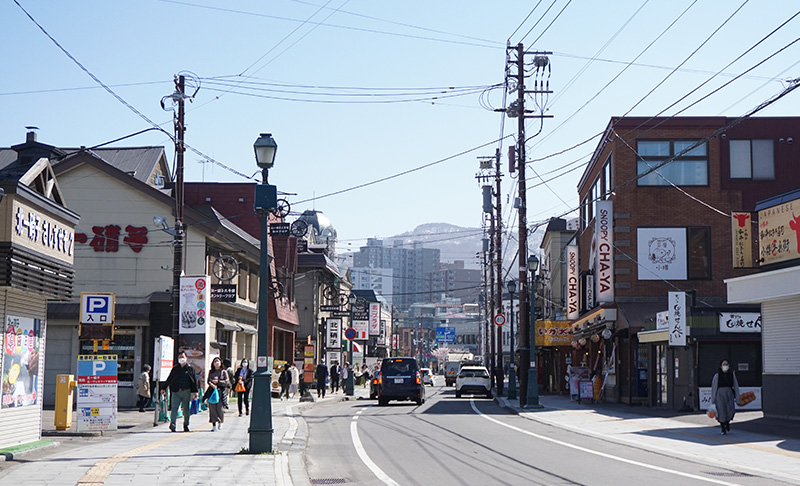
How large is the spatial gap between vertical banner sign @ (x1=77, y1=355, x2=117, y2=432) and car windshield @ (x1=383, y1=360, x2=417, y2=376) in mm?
15947

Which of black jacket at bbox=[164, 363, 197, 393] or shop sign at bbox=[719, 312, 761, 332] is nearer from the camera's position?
black jacket at bbox=[164, 363, 197, 393]

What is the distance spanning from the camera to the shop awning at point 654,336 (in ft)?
99.7

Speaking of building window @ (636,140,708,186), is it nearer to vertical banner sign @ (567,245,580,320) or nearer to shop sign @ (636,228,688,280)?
shop sign @ (636,228,688,280)

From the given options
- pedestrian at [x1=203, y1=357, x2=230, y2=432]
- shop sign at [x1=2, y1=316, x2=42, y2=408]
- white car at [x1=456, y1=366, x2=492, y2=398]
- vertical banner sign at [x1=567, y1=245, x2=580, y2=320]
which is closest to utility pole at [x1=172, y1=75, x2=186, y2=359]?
pedestrian at [x1=203, y1=357, x2=230, y2=432]

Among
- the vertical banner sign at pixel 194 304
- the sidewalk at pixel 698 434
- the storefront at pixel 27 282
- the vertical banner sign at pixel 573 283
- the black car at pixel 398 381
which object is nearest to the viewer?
the storefront at pixel 27 282

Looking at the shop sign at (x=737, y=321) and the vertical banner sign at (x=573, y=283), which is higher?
the vertical banner sign at (x=573, y=283)

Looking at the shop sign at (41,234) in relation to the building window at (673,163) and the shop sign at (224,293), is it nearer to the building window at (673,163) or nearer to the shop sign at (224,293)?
the shop sign at (224,293)

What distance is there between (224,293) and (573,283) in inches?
853

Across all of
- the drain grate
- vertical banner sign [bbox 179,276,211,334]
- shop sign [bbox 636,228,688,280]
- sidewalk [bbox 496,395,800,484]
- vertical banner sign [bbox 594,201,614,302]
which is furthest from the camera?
vertical banner sign [bbox 594,201,614,302]

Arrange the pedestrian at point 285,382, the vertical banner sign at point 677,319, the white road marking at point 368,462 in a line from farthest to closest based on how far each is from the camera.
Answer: the pedestrian at point 285,382, the vertical banner sign at point 677,319, the white road marking at point 368,462

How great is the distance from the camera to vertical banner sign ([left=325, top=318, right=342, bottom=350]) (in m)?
55.1

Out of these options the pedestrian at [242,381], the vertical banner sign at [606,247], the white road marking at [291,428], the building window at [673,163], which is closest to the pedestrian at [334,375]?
the vertical banner sign at [606,247]

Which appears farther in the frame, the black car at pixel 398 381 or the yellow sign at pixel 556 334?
the yellow sign at pixel 556 334

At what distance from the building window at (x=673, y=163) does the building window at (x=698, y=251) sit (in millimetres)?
1910
